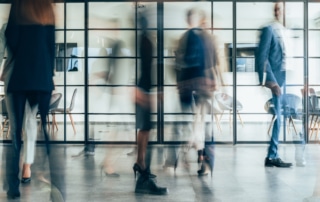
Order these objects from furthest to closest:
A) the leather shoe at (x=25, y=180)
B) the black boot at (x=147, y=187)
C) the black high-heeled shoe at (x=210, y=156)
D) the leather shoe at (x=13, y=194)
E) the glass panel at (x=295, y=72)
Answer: the glass panel at (x=295, y=72) → the black high-heeled shoe at (x=210, y=156) → the leather shoe at (x=25, y=180) → the black boot at (x=147, y=187) → the leather shoe at (x=13, y=194)

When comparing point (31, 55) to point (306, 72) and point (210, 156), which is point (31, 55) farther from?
point (306, 72)

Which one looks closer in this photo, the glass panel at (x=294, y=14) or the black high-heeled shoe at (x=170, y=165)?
the black high-heeled shoe at (x=170, y=165)

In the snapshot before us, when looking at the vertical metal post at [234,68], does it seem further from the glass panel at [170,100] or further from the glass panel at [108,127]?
the glass panel at [108,127]

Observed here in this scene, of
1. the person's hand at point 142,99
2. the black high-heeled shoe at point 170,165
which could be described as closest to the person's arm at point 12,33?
the person's hand at point 142,99

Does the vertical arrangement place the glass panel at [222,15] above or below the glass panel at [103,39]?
above

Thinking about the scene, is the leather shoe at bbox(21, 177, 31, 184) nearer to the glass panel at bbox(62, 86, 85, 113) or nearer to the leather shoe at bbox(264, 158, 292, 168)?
the leather shoe at bbox(264, 158, 292, 168)

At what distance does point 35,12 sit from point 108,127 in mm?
5103

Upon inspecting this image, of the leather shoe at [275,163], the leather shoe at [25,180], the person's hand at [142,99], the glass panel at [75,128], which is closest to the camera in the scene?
the person's hand at [142,99]

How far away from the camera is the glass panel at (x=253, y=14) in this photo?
848 cm

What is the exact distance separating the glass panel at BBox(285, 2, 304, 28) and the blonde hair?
5841mm

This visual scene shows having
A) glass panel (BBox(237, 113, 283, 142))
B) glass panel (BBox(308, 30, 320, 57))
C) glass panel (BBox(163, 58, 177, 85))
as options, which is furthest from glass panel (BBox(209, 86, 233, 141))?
glass panel (BBox(308, 30, 320, 57))

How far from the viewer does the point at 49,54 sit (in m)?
3.53

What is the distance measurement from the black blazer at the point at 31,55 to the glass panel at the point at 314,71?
6.10m

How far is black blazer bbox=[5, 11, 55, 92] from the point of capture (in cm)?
345
